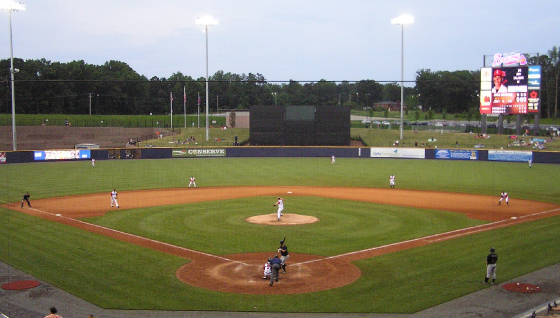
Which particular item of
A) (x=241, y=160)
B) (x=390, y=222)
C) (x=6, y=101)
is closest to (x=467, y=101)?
(x=241, y=160)

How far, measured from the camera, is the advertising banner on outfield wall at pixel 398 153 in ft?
234

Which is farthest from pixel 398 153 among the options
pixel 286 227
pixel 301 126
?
pixel 286 227

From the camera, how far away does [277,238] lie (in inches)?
971

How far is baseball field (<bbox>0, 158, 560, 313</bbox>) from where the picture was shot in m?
16.9

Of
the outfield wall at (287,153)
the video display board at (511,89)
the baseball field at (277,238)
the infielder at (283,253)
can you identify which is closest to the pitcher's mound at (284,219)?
the baseball field at (277,238)

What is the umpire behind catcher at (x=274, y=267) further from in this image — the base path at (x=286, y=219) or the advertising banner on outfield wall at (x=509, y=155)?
the advertising banner on outfield wall at (x=509, y=155)

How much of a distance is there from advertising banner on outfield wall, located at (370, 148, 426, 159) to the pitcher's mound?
44.4 m

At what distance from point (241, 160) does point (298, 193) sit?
99.1 feet

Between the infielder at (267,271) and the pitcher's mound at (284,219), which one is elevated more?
the infielder at (267,271)

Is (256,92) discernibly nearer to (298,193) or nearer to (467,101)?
(467,101)

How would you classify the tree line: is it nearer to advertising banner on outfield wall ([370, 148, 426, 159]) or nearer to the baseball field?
advertising banner on outfield wall ([370, 148, 426, 159])

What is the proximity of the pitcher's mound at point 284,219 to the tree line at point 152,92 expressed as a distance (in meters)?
67.6

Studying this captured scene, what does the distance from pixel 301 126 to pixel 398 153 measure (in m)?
14.4

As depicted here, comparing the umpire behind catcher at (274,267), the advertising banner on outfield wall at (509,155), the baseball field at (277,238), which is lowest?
the baseball field at (277,238)
